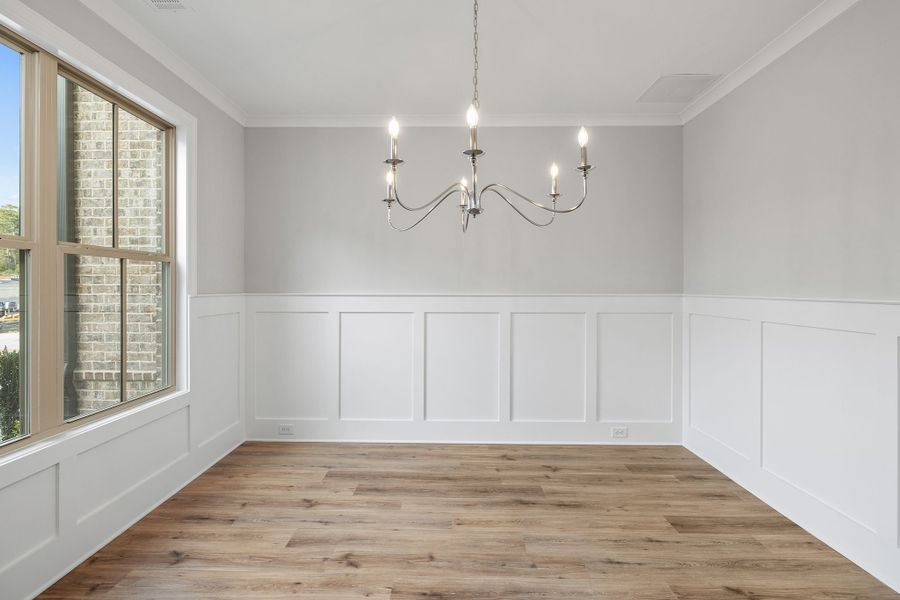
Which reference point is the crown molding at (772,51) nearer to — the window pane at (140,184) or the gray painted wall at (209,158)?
the gray painted wall at (209,158)

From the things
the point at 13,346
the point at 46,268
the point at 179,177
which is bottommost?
the point at 13,346

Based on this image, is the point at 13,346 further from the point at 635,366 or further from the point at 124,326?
the point at 635,366

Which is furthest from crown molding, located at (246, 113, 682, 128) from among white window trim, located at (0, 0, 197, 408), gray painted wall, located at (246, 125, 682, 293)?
white window trim, located at (0, 0, 197, 408)

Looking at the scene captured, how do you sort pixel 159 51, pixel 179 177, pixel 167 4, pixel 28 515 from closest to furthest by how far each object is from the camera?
pixel 28 515
pixel 167 4
pixel 159 51
pixel 179 177

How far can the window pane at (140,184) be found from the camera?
264 cm

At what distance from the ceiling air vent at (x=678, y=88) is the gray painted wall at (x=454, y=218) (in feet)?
1.16

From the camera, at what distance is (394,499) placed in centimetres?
289

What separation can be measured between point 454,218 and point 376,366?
1.34 m

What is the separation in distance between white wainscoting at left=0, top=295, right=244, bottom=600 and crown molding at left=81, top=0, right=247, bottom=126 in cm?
138

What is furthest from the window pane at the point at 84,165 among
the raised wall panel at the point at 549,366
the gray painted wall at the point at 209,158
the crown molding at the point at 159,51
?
the raised wall panel at the point at 549,366

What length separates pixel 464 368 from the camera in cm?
396

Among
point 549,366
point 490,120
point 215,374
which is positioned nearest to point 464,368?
point 549,366

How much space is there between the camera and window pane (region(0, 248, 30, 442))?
1923 millimetres

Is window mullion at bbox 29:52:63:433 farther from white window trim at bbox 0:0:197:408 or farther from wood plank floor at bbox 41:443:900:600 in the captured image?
wood plank floor at bbox 41:443:900:600
